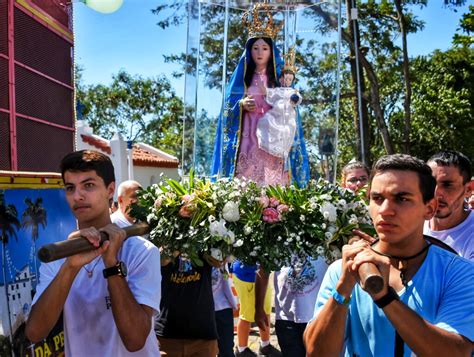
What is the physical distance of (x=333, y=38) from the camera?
5277 millimetres

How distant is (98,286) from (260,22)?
3676mm

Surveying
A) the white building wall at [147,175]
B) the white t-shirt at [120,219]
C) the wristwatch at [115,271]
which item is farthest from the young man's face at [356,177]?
the white building wall at [147,175]

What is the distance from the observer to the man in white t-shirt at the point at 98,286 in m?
2.16

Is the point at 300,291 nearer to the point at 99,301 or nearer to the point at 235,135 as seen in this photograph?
the point at 235,135

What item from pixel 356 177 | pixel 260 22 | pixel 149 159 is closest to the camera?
pixel 356 177

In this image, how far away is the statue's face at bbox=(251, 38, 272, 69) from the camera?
17.2 feet

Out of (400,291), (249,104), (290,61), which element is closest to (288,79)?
(290,61)

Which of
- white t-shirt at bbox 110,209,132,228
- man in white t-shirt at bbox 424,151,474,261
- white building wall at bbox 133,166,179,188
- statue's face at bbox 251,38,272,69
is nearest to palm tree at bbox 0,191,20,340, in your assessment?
white t-shirt at bbox 110,209,132,228

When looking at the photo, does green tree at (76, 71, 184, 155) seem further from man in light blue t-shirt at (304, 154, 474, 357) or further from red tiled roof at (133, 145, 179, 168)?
man in light blue t-shirt at (304, 154, 474, 357)

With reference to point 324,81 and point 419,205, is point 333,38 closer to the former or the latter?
point 324,81

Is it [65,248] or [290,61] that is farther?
[290,61]

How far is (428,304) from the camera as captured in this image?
5.99 feet

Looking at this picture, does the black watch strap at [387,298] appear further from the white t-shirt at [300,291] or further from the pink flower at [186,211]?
the white t-shirt at [300,291]

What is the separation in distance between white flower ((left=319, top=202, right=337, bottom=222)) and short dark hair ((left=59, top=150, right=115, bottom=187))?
4.37 feet
